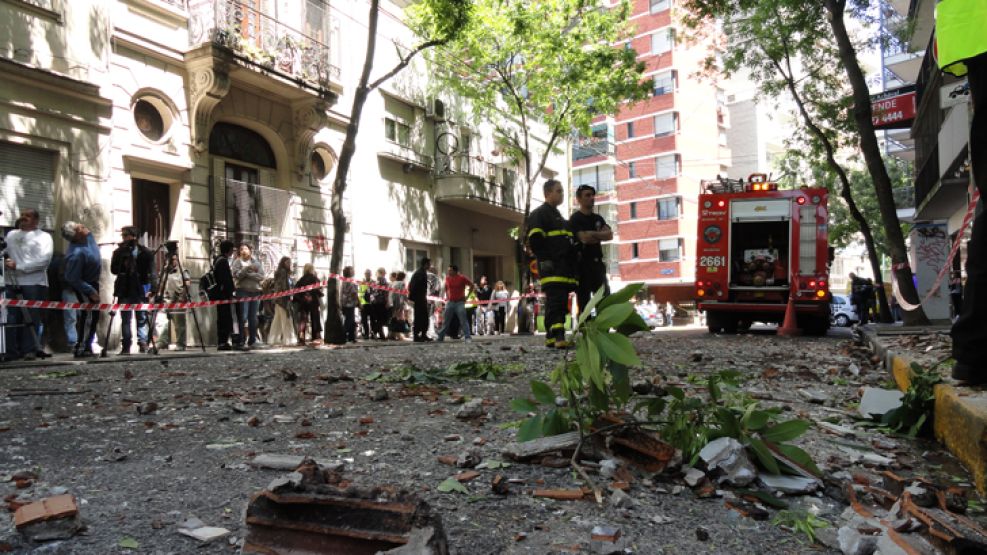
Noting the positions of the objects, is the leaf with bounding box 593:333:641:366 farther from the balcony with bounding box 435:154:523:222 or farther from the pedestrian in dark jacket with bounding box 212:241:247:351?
the balcony with bounding box 435:154:523:222

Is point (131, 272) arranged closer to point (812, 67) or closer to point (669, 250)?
point (812, 67)

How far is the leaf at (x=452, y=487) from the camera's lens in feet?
7.71

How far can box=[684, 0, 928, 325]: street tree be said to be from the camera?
38.8ft

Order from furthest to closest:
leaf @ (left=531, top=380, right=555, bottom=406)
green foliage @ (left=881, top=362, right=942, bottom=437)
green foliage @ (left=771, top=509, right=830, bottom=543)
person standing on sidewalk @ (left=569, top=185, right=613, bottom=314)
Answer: person standing on sidewalk @ (left=569, top=185, right=613, bottom=314) < green foliage @ (left=881, top=362, right=942, bottom=437) < leaf @ (left=531, top=380, right=555, bottom=406) < green foliage @ (left=771, top=509, right=830, bottom=543)

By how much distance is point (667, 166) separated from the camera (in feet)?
161

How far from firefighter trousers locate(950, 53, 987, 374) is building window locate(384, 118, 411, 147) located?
1885 centimetres

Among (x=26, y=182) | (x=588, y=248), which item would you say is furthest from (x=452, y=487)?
(x=26, y=182)

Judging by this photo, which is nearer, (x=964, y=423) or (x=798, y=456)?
(x=798, y=456)

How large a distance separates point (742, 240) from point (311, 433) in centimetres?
1241

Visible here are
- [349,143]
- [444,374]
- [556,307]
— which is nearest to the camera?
[444,374]

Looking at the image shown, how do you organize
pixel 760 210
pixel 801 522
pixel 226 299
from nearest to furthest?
pixel 801 522
pixel 226 299
pixel 760 210

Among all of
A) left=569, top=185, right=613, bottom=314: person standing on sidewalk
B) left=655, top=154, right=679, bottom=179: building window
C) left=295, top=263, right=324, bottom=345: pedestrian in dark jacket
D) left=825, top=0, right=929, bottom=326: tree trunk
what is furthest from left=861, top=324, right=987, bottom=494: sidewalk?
left=655, top=154, right=679, bottom=179: building window

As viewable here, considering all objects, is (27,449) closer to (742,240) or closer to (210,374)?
(210,374)

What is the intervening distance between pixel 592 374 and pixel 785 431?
2.70ft
